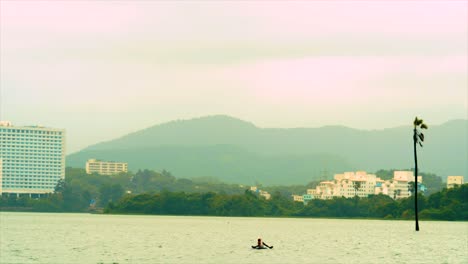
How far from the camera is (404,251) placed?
97.9m

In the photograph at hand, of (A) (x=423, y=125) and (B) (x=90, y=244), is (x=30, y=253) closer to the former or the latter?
(B) (x=90, y=244)

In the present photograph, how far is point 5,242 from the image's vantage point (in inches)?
4405

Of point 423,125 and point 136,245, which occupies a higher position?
point 423,125

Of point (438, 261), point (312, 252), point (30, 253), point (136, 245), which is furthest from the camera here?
point (136, 245)

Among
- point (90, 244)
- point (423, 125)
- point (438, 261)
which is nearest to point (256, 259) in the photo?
point (438, 261)

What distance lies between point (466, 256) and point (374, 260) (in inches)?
465

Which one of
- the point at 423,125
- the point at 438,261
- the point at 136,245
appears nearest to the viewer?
the point at 438,261

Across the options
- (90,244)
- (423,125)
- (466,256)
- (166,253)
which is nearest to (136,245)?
(90,244)

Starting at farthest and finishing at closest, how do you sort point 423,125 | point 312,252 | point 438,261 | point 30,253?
point 423,125
point 312,252
point 30,253
point 438,261

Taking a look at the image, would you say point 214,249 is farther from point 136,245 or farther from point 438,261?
point 438,261

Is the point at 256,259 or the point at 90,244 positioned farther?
the point at 90,244

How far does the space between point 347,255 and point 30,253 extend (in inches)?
1271

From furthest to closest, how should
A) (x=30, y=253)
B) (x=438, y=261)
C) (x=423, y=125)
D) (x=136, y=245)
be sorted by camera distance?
(x=423, y=125), (x=136, y=245), (x=30, y=253), (x=438, y=261)

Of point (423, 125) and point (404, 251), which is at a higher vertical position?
point (423, 125)
